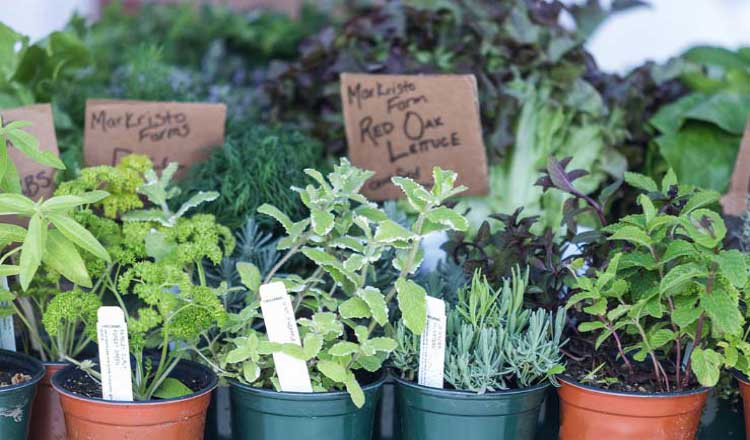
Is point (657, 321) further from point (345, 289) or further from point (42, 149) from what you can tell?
point (42, 149)

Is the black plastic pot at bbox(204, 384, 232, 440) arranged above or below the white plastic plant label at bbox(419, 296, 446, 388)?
below

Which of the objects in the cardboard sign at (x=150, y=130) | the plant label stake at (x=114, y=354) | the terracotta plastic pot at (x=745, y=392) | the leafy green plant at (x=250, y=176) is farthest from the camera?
the cardboard sign at (x=150, y=130)

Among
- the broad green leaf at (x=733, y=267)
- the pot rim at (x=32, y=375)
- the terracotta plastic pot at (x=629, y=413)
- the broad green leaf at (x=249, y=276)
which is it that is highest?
the broad green leaf at (x=733, y=267)

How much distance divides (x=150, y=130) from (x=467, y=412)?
87 cm

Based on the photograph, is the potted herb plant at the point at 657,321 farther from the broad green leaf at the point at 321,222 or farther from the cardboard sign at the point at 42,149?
the cardboard sign at the point at 42,149

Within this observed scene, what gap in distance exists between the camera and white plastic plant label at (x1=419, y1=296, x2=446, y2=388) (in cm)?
115

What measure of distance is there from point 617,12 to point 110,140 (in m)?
1.21

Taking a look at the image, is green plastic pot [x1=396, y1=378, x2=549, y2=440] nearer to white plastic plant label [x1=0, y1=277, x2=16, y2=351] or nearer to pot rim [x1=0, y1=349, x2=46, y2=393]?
pot rim [x1=0, y1=349, x2=46, y2=393]

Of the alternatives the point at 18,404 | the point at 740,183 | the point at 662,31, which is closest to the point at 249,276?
the point at 18,404

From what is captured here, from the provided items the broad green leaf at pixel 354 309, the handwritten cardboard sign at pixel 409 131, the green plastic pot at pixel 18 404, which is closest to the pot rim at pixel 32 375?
the green plastic pot at pixel 18 404

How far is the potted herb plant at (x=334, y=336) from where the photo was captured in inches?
43.9

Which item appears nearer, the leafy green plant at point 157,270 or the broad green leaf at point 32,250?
the broad green leaf at point 32,250

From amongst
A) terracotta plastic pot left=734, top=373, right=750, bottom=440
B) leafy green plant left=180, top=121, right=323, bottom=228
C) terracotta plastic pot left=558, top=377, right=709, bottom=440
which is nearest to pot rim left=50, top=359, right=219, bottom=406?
leafy green plant left=180, top=121, right=323, bottom=228

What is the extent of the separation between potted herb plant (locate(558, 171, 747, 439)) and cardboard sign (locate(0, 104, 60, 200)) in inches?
36.5
